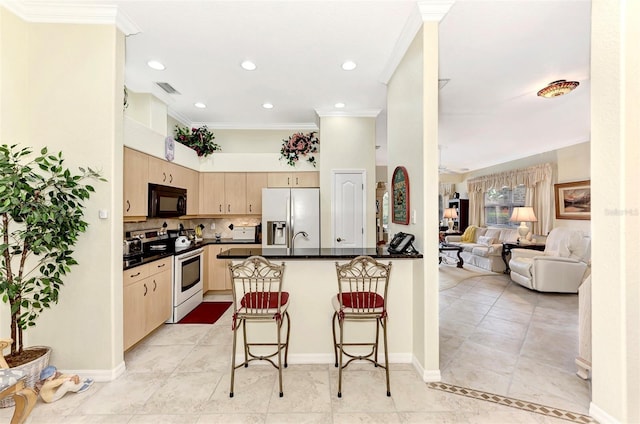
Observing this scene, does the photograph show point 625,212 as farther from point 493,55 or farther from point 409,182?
point 493,55

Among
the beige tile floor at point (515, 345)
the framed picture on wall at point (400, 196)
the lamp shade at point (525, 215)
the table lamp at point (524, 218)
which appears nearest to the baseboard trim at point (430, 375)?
the beige tile floor at point (515, 345)

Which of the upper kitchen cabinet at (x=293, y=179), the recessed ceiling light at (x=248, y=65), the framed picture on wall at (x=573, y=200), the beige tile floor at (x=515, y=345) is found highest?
the recessed ceiling light at (x=248, y=65)

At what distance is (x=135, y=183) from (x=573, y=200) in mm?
7557

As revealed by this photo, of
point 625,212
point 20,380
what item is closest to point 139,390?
point 20,380

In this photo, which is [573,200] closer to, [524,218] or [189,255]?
[524,218]

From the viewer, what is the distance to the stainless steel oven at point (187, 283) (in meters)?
3.61

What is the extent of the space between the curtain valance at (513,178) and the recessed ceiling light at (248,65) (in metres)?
6.65

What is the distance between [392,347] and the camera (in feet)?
8.64

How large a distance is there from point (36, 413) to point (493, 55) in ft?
15.8

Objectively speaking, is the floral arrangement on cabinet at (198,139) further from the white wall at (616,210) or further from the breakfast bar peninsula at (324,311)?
the white wall at (616,210)

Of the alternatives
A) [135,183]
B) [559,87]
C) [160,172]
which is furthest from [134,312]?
[559,87]

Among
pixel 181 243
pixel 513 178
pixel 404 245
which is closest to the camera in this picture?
pixel 404 245

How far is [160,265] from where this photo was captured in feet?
10.8

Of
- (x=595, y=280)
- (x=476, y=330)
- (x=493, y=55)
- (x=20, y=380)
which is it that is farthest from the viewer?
(x=476, y=330)
